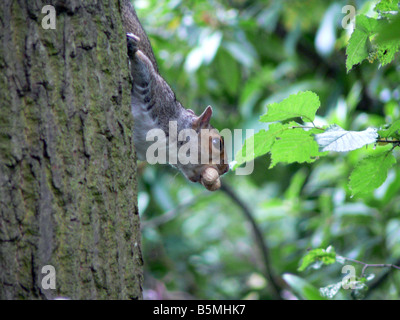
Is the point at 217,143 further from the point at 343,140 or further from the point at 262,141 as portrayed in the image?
the point at 343,140

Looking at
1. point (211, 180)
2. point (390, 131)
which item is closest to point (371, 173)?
point (390, 131)

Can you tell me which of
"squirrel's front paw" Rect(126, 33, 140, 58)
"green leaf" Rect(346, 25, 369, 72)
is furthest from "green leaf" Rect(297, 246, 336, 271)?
"squirrel's front paw" Rect(126, 33, 140, 58)

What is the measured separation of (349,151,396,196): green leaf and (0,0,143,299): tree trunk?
50cm

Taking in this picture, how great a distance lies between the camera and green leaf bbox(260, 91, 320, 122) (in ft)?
3.33

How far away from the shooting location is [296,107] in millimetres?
1021

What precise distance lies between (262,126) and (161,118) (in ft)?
4.38

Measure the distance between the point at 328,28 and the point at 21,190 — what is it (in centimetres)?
236

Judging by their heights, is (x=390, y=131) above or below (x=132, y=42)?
below

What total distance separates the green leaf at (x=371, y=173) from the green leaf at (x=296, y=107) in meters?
0.17

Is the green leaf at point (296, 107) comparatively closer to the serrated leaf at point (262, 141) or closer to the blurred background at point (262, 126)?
the serrated leaf at point (262, 141)

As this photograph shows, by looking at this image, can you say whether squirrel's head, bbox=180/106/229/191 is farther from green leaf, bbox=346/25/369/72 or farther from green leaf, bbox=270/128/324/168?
green leaf, bbox=346/25/369/72
